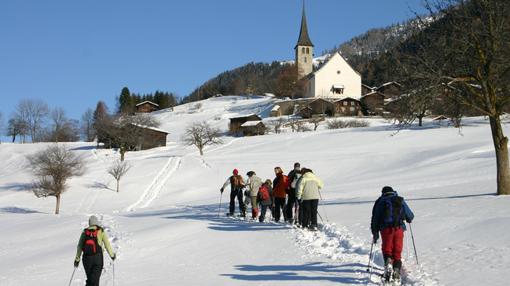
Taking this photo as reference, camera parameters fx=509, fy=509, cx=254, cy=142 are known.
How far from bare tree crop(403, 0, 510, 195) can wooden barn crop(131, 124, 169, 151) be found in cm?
5832

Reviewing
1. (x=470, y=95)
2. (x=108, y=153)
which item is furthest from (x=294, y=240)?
(x=108, y=153)

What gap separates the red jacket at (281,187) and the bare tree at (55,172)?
27.2 m

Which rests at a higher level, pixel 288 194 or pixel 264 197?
pixel 288 194

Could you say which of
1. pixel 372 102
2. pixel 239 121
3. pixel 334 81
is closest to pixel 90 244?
pixel 239 121

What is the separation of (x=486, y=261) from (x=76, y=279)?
755cm

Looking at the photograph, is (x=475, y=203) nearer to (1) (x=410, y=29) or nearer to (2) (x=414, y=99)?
(2) (x=414, y=99)

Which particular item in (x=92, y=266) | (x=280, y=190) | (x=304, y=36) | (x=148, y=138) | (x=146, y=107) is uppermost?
(x=304, y=36)

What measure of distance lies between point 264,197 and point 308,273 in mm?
7756

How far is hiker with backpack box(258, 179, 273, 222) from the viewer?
55.2 ft

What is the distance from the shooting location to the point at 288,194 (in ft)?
52.4

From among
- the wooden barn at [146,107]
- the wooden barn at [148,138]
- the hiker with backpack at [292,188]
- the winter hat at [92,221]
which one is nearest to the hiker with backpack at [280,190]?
the hiker with backpack at [292,188]

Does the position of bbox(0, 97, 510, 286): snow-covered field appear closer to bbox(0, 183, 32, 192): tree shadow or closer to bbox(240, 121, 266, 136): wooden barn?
bbox(0, 183, 32, 192): tree shadow

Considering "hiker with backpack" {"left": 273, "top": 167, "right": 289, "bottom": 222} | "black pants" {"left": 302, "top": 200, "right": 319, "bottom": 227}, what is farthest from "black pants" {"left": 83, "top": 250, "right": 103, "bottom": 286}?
"hiker with backpack" {"left": 273, "top": 167, "right": 289, "bottom": 222}

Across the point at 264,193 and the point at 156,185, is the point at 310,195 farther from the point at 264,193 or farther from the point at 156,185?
the point at 156,185
